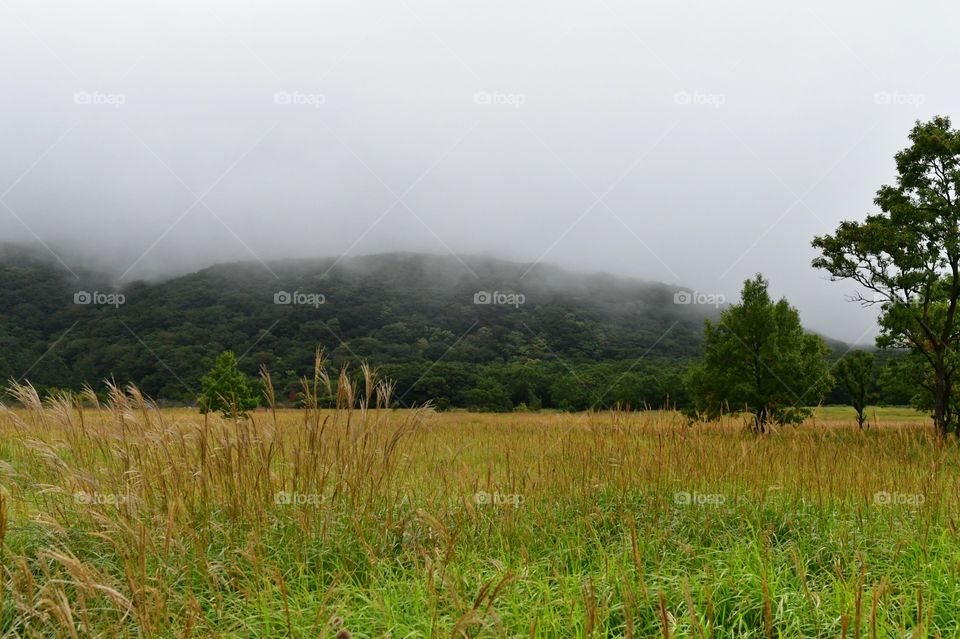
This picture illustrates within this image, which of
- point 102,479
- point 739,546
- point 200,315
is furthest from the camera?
point 200,315

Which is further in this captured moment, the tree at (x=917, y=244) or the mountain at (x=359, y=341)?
the mountain at (x=359, y=341)

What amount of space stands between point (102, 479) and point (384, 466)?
2.44m

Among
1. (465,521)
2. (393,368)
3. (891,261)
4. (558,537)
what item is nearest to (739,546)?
(558,537)

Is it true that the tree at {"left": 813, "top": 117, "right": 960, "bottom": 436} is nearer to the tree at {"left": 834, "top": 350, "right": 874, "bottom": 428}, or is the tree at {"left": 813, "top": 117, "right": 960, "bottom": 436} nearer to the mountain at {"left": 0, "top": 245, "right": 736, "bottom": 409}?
the mountain at {"left": 0, "top": 245, "right": 736, "bottom": 409}

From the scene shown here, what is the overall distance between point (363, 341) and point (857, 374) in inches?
1371

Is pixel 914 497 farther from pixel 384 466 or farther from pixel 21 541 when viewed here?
pixel 21 541

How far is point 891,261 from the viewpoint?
15352 mm

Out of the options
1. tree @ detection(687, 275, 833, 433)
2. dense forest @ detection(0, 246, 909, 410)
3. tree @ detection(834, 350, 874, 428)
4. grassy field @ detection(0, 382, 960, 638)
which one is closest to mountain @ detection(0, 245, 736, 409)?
dense forest @ detection(0, 246, 909, 410)

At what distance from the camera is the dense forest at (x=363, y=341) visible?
35.8 meters

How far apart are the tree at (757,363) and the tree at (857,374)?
18.5m

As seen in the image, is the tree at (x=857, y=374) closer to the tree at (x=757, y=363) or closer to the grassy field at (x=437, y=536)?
the tree at (x=757, y=363)

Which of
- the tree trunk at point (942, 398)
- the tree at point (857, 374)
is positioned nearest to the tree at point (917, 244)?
the tree trunk at point (942, 398)

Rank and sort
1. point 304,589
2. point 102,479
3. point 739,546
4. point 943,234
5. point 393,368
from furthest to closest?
point 393,368 → point 943,234 → point 102,479 → point 739,546 → point 304,589

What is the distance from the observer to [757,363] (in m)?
19.4
